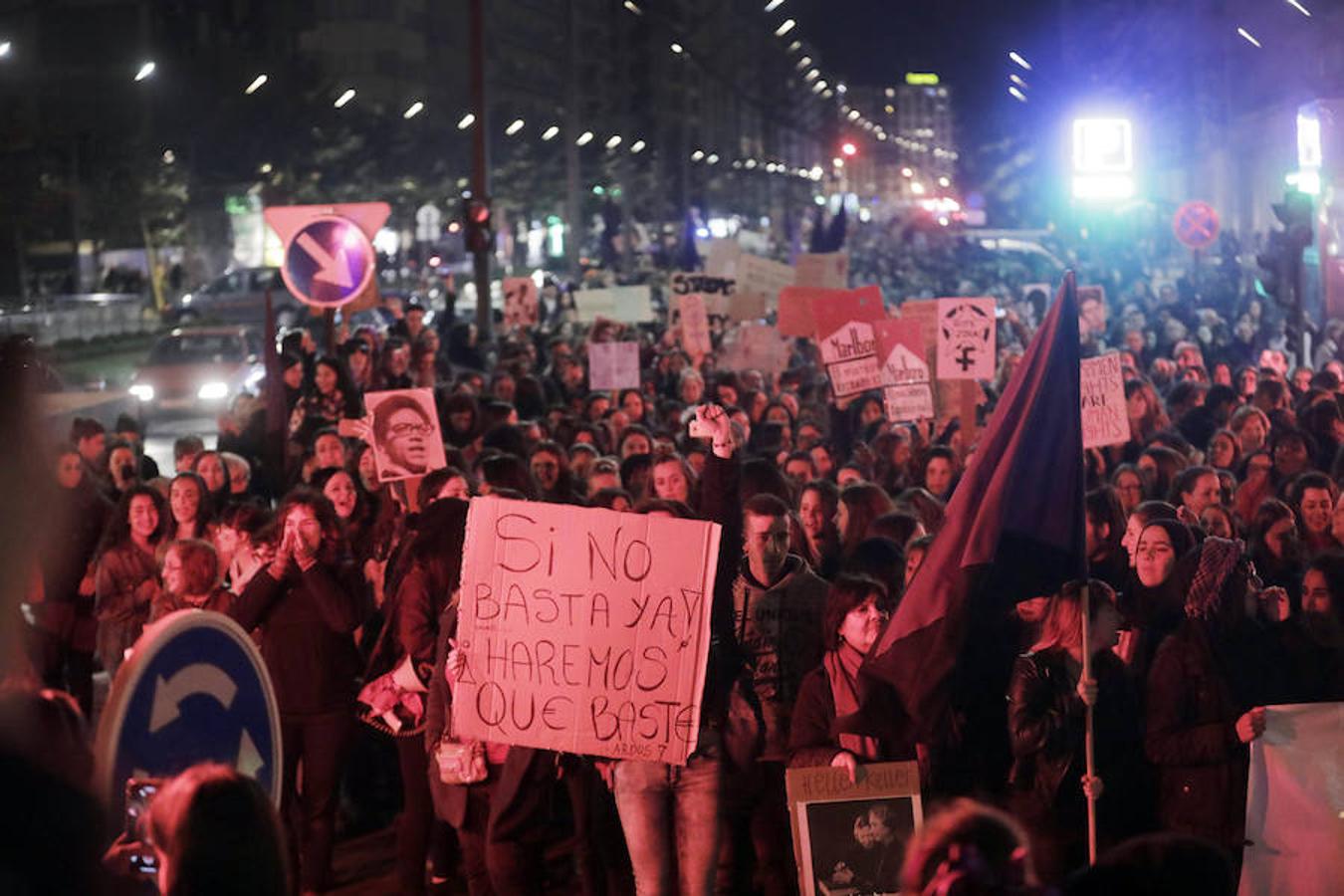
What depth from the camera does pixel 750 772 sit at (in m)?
7.52

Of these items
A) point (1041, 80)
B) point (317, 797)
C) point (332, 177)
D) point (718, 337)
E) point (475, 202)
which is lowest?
point (317, 797)

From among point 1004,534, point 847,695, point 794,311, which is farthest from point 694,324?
point 1004,534

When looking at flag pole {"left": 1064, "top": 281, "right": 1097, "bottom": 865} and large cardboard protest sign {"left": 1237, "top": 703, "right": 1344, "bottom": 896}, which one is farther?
large cardboard protest sign {"left": 1237, "top": 703, "right": 1344, "bottom": 896}

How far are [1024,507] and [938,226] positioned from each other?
7720 centimetres

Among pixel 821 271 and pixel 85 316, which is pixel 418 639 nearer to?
pixel 821 271

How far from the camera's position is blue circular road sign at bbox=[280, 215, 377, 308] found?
1352cm

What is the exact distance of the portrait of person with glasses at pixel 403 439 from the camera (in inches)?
433

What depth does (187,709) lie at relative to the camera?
417cm

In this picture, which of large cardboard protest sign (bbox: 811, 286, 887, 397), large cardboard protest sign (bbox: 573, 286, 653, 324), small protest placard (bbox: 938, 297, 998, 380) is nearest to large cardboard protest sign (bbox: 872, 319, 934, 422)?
large cardboard protest sign (bbox: 811, 286, 887, 397)

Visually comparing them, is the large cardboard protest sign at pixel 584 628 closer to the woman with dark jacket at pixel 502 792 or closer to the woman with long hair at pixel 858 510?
the woman with dark jacket at pixel 502 792

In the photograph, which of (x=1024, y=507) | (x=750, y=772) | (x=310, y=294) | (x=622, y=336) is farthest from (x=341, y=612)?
(x=622, y=336)

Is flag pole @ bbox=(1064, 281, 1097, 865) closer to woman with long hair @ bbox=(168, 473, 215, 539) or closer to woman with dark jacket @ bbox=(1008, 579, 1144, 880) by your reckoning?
woman with dark jacket @ bbox=(1008, 579, 1144, 880)

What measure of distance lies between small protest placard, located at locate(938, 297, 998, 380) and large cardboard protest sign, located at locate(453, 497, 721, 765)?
8458mm

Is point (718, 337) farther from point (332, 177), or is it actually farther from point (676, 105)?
point (676, 105)
